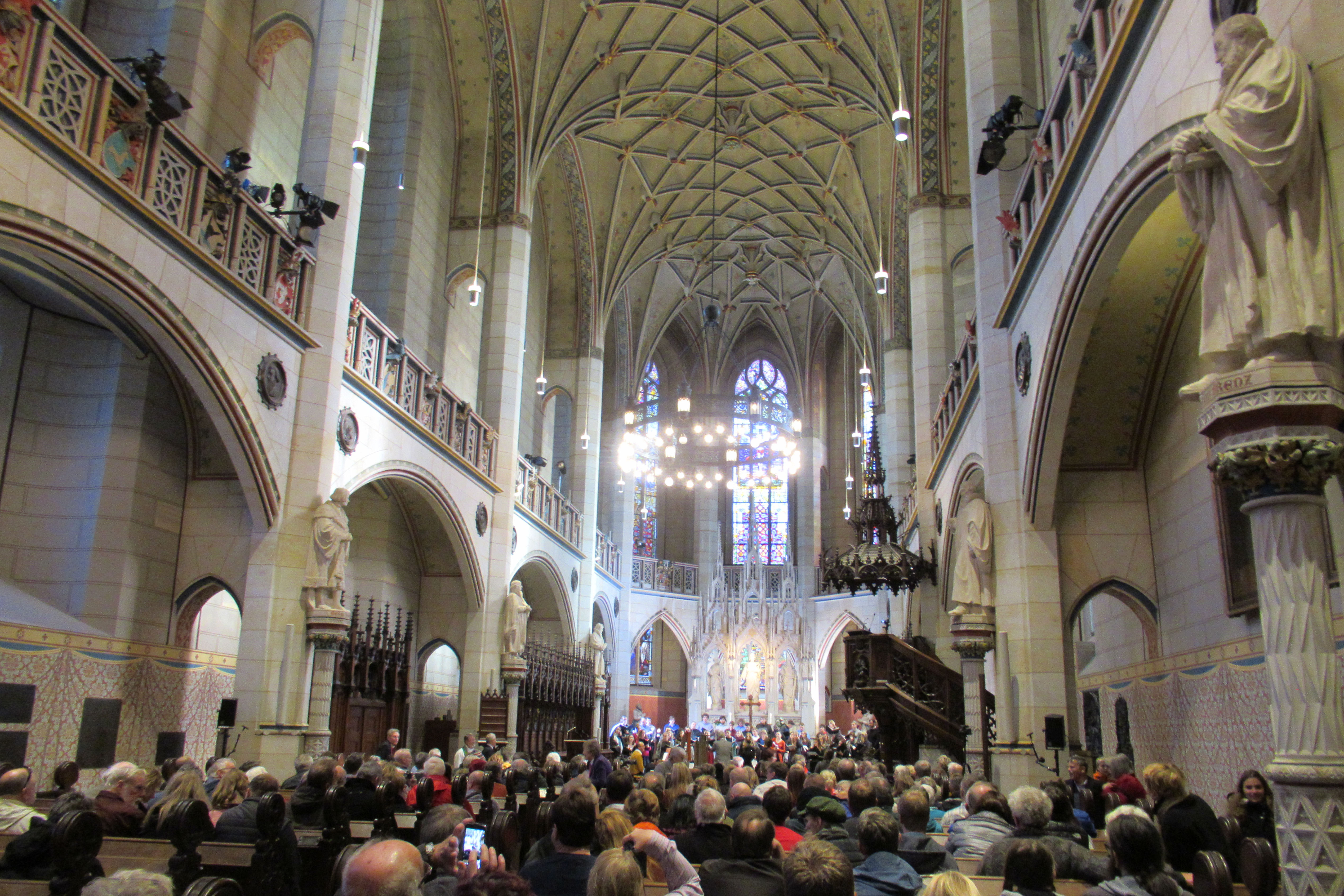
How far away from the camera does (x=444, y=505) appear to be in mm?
16297

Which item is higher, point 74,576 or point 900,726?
point 74,576

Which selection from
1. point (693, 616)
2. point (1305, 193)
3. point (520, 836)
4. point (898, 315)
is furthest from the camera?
point (693, 616)

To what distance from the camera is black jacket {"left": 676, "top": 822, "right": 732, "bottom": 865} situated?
5.24 meters

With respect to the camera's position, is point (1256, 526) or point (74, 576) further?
point (74, 576)

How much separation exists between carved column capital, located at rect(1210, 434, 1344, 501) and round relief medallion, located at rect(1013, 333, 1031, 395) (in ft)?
18.4

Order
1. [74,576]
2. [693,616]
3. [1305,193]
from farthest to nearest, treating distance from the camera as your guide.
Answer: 1. [693,616]
2. [74,576]
3. [1305,193]

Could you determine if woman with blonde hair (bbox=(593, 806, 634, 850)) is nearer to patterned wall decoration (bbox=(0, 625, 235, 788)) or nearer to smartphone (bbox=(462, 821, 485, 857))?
smartphone (bbox=(462, 821, 485, 857))

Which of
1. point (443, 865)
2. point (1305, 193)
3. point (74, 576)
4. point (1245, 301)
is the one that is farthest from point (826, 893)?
point (74, 576)

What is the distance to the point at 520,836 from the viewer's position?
7.76m

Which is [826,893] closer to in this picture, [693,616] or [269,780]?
[269,780]

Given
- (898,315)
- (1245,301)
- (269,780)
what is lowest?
(269,780)

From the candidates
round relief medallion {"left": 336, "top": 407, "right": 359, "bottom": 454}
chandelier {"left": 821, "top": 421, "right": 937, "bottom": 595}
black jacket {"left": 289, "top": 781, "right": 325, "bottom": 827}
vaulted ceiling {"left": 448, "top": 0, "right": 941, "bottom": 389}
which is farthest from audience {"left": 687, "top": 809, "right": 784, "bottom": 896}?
vaulted ceiling {"left": 448, "top": 0, "right": 941, "bottom": 389}

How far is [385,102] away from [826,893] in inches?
706

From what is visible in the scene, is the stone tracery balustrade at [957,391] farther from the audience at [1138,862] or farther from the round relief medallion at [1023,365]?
the audience at [1138,862]
